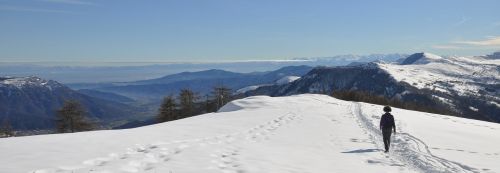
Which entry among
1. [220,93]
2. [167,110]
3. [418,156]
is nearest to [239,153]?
[418,156]

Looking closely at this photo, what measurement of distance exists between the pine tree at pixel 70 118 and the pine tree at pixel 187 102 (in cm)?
2271

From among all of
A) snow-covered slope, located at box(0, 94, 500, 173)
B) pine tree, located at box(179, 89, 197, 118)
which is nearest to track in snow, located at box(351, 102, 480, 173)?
snow-covered slope, located at box(0, 94, 500, 173)

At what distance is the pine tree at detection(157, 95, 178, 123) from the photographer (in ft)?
278

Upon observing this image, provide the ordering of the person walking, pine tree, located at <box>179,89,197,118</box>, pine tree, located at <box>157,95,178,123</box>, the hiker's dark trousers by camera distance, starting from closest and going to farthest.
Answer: the hiker's dark trousers < the person walking < pine tree, located at <box>157,95,178,123</box> < pine tree, located at <box>179,89,197,118</box>

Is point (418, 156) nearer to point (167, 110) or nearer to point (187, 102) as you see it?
point (167, 110)

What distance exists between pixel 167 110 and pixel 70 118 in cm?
1848

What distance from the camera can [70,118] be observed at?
71375mm

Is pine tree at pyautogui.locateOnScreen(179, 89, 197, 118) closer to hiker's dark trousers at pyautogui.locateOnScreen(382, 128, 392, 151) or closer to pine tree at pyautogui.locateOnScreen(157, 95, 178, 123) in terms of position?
pine tree at pyautogui.locateOnScreen(157, 95, 178, 123)

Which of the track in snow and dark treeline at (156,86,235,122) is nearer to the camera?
the track in snow

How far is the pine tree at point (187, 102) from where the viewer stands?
302ft

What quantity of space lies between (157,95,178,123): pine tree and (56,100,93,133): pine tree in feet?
51.6

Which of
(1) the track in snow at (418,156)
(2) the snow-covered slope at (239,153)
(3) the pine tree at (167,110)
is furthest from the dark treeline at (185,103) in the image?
(1) the track in snow at (418,156)

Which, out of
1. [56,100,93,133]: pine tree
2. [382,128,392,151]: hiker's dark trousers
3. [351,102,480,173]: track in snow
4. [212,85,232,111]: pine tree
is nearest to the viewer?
[351,102,480,173]: track in snow

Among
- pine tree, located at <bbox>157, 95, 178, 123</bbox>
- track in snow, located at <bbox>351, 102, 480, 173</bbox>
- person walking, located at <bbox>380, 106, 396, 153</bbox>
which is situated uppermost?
person walking, located at <bbox>380, 106, 396, 153</bbox>
